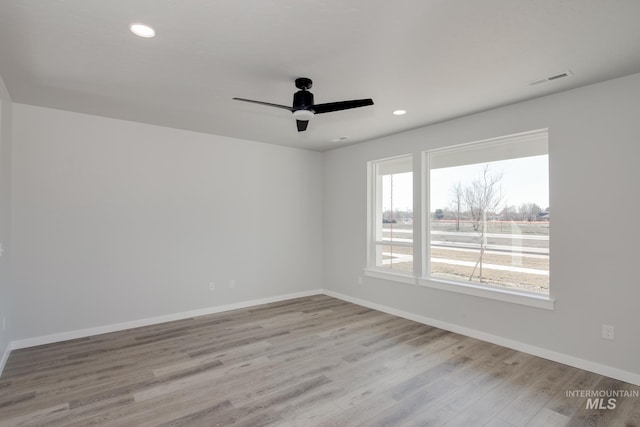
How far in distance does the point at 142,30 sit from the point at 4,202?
2462mm

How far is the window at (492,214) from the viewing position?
3.62 meters

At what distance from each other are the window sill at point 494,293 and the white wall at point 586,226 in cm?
6

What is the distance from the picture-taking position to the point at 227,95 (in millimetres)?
3383

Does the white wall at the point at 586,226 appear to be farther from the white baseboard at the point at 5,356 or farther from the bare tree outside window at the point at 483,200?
the white baseboard at the point at 5,356

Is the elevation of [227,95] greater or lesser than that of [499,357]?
greater

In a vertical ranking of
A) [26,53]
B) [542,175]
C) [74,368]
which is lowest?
[74,368]

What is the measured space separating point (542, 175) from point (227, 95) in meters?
3.49

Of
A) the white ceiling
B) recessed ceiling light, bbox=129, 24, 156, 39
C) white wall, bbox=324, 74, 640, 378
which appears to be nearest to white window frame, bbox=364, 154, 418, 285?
white wall, bbox=324, 74, 640, 378

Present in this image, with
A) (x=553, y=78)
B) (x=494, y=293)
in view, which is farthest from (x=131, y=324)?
(x=553, y=78)

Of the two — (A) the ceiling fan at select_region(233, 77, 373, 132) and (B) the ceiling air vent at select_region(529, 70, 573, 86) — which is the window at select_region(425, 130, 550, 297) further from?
(A) the ceiling fan at select_region(233, 77, 373, 132)

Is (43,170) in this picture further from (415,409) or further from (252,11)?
(415,409)

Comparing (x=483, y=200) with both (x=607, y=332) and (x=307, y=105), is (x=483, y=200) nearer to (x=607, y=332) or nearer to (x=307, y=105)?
(x=607, y=332)

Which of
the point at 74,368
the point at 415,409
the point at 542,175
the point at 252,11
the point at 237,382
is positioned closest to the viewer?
the point at 252,11

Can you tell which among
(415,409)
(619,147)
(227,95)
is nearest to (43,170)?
(227,95)
